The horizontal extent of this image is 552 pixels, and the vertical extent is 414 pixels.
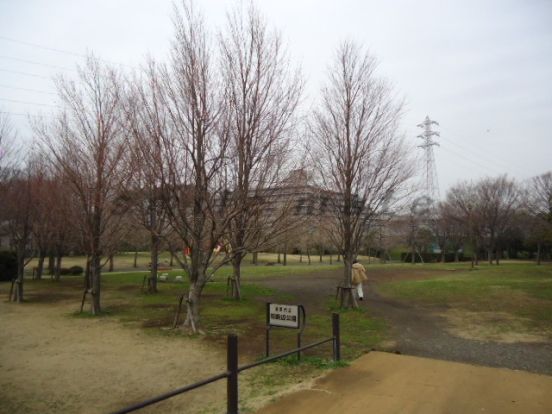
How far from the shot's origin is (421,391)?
20.2ft

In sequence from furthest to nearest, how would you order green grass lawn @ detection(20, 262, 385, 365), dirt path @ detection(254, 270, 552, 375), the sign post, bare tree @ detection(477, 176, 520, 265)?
bare tree @ detection(477, 176, 520, 265)
green grass lawn @ detection(20, 262, 385, 365)
dirt path @ detection(254, 270, 552, 375)
the sign post

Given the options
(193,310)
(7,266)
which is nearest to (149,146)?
(193,310)

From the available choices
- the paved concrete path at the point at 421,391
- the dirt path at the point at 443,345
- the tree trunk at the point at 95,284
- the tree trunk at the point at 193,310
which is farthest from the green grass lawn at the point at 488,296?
the tree trunk at the point at 95,284

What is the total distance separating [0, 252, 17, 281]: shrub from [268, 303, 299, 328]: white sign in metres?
24.9

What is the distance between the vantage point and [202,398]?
6.22 m

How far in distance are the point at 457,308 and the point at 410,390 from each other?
943cm

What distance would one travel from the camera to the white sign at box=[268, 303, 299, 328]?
7879 millimetres

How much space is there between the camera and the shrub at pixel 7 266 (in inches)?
1055

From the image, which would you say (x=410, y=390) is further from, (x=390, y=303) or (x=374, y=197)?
(x=390, y=303)

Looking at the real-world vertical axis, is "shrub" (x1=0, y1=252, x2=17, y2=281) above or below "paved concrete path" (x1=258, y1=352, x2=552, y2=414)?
above

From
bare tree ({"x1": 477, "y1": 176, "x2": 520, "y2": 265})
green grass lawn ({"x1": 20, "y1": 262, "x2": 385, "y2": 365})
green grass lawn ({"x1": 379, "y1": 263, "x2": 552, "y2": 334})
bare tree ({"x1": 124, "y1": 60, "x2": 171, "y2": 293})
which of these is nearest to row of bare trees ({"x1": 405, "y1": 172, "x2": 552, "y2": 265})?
bare tree ({"x1": 477, "y1": 176, "x2": 520, "y2": 265})

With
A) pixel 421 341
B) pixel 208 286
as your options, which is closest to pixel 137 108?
pixel 421 341

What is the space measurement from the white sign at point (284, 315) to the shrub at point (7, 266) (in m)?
24.9

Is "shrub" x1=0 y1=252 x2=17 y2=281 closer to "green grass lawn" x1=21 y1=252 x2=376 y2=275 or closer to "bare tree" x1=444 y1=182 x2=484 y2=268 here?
"green grass lawn" x1=21 y1=252 x2=376 y2=275
